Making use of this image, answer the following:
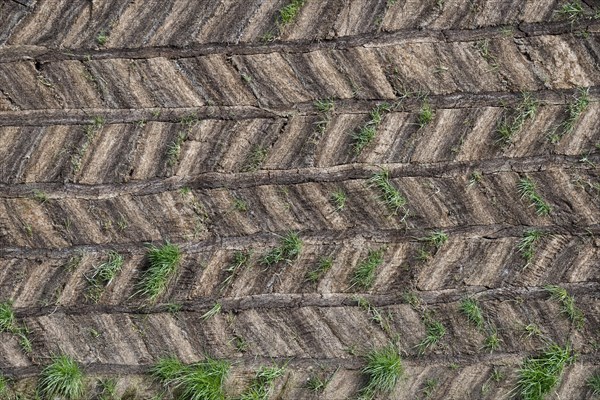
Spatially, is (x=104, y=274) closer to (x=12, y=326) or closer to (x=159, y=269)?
(x=159, y=269)

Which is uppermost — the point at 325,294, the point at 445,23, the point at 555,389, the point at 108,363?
the point at 445,23

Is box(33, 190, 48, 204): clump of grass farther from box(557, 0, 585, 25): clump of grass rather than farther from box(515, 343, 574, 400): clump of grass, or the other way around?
box(557, 0, 585, 25): clump of grass

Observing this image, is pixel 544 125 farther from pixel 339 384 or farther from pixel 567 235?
pixel 339 384

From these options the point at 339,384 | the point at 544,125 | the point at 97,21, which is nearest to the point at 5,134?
the point at 97,21

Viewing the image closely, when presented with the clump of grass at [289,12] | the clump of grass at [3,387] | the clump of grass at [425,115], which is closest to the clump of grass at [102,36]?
the clump of grass at [289,12]

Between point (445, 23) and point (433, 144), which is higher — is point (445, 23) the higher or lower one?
the higher one

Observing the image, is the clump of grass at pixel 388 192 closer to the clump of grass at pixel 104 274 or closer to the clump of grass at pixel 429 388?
the clump of grass at pixel 429 388
